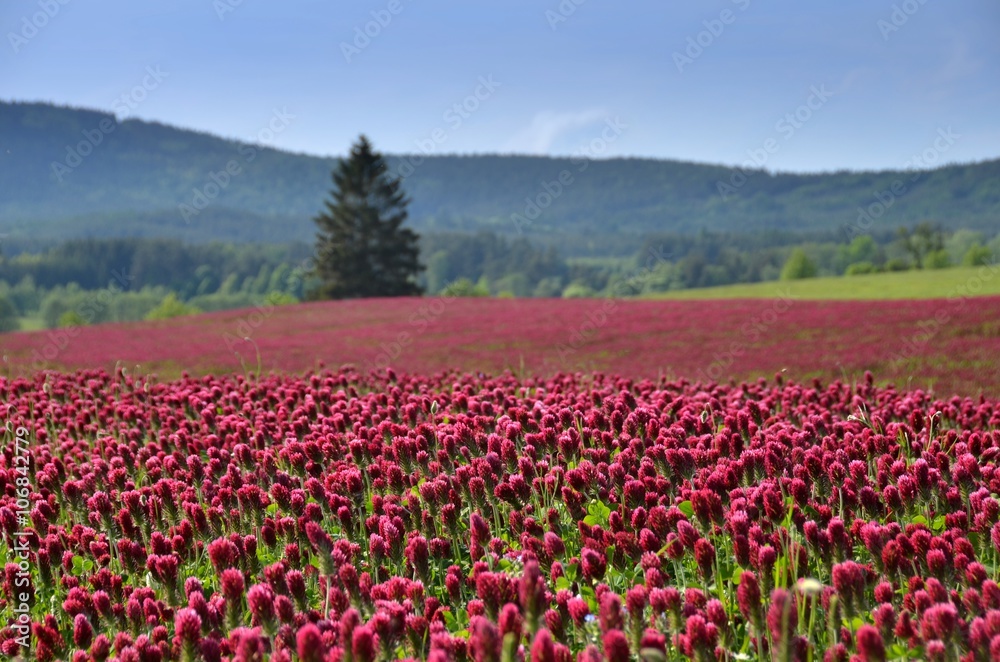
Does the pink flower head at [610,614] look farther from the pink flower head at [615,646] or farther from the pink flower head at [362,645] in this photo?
the pink flower head at [362,645]

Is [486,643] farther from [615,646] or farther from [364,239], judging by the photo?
[364,239]

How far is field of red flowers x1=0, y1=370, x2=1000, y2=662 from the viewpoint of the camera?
2.71 m

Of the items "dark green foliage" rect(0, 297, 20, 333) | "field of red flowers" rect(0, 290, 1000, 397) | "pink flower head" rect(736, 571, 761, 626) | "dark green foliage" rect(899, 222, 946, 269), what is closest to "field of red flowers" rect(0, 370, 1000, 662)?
"pink flower head" rect(736, 571, 761, 626)

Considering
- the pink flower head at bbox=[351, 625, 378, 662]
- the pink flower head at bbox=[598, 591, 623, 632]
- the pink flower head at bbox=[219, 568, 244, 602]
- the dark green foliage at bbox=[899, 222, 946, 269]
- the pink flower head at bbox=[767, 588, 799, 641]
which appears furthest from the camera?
the dark green foliage at bbox=[899, 222, 946, 269]

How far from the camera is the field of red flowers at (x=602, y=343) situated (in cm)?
1619

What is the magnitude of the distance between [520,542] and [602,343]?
19.1 m

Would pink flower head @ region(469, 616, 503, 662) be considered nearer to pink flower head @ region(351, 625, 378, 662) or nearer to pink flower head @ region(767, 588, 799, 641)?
pink flower head @ region(351, 625, 378, 662)

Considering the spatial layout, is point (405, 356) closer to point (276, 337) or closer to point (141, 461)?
point (276, 337)

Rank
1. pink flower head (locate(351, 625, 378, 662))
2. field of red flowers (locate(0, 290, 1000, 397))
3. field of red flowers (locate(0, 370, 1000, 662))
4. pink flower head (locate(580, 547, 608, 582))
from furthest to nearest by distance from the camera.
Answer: field of red flowers (locate(0, 290, 1000, 397)) → pink flower head (locate(580, 547, 608, 582)) → field of red flowers (locate(0, 370, 1000, 662)) → pink flower head (locate(351, 625, 378, 662))

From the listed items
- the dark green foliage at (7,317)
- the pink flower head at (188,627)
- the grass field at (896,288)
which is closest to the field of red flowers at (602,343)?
the pink flower head at (188,627)

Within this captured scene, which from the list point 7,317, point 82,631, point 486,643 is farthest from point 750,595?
point 7,317

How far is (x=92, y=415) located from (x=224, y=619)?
19.3 ft

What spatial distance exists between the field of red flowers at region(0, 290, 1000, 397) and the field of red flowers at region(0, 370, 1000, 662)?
Result: 20.3 ft

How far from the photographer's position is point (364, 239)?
7788cm
